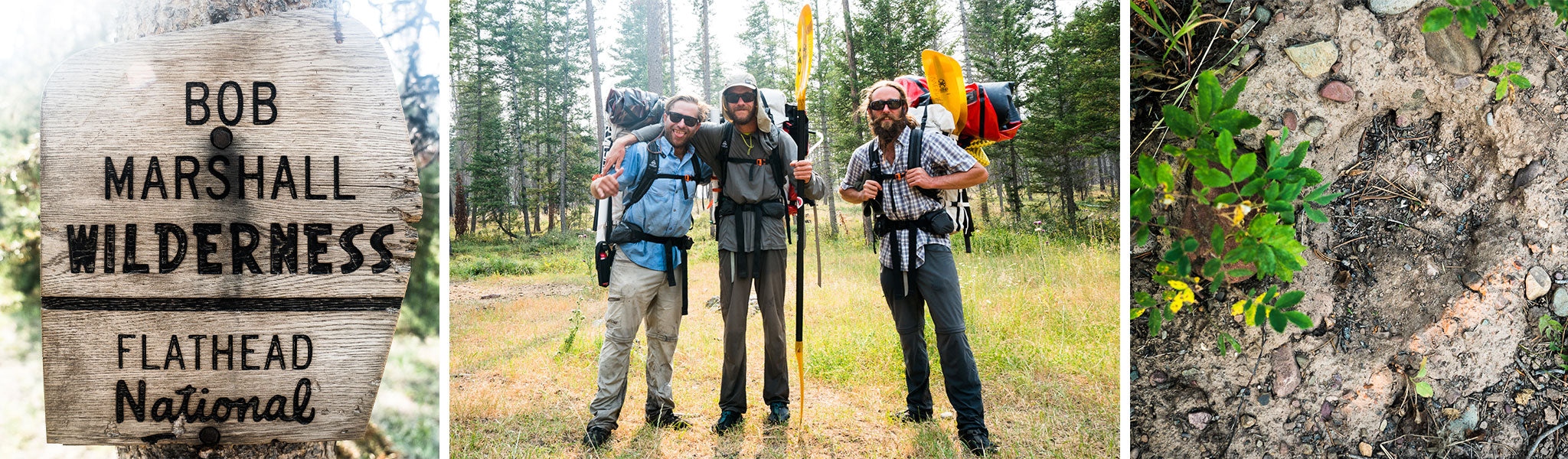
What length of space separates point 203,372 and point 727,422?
2.21m

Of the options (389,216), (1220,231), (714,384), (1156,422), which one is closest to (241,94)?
(389,216)

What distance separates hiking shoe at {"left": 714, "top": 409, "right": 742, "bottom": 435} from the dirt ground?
2.24 m

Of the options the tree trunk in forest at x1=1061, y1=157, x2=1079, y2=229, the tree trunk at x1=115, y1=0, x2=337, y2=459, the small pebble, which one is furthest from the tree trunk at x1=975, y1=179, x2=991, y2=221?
the tree trunk at x1=115, y1=0, x2=337, y2=459

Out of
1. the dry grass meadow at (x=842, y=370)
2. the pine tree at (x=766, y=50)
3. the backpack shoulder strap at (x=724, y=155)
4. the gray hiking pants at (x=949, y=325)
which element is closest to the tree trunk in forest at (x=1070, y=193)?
the dry grass meadow at (x=842, y=370)

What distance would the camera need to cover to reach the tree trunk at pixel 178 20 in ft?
7.23

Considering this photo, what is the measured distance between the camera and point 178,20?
87.9 inches

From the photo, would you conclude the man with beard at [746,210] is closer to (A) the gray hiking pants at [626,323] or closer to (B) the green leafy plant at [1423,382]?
(A) the gray hiking pants at [626,323]

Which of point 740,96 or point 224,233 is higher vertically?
point 740,96

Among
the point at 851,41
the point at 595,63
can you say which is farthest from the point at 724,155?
the point at 595,63

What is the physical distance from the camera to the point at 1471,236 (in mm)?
2725

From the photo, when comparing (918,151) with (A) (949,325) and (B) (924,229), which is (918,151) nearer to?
(B) (924,229)

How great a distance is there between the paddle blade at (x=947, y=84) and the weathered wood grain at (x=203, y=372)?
2.67 m

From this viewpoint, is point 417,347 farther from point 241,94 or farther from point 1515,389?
point 1515,389

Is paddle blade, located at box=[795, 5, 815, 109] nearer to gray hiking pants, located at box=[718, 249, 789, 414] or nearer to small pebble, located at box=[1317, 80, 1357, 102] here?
gray hiking pants, located at box=[718, 249, 789, 414]
